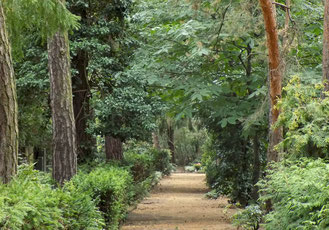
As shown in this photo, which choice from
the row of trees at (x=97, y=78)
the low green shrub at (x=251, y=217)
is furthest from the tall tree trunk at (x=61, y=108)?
the low green shrub at (x=251, y=217)

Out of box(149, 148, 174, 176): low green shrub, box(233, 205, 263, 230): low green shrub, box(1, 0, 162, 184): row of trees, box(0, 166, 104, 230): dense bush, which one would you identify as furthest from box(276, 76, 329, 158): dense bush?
box(149, 148, 174, 176): low green shrub

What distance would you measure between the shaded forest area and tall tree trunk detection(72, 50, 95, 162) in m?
0.04

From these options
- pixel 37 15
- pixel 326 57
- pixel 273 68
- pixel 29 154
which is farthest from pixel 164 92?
pixel 29 154

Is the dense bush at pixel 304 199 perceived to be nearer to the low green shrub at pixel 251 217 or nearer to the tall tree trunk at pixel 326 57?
the tall tree trunk at pixel 326 57

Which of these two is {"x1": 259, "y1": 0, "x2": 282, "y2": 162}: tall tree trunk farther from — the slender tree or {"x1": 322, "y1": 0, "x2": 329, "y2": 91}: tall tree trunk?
the slender tree

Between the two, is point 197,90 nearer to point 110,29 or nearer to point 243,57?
point 243,57

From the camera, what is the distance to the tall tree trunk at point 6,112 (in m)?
7.44

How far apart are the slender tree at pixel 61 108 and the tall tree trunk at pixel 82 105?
16.9 ft

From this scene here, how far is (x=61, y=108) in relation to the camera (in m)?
11.8

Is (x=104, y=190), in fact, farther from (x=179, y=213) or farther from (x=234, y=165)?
(x=234, y=165)

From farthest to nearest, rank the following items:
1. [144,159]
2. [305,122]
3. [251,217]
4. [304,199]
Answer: [144,159], [251,217], [305,122], [304,199]

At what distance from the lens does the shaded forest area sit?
759 cm

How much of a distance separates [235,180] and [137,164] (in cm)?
379

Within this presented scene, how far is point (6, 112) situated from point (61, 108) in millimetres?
4342
